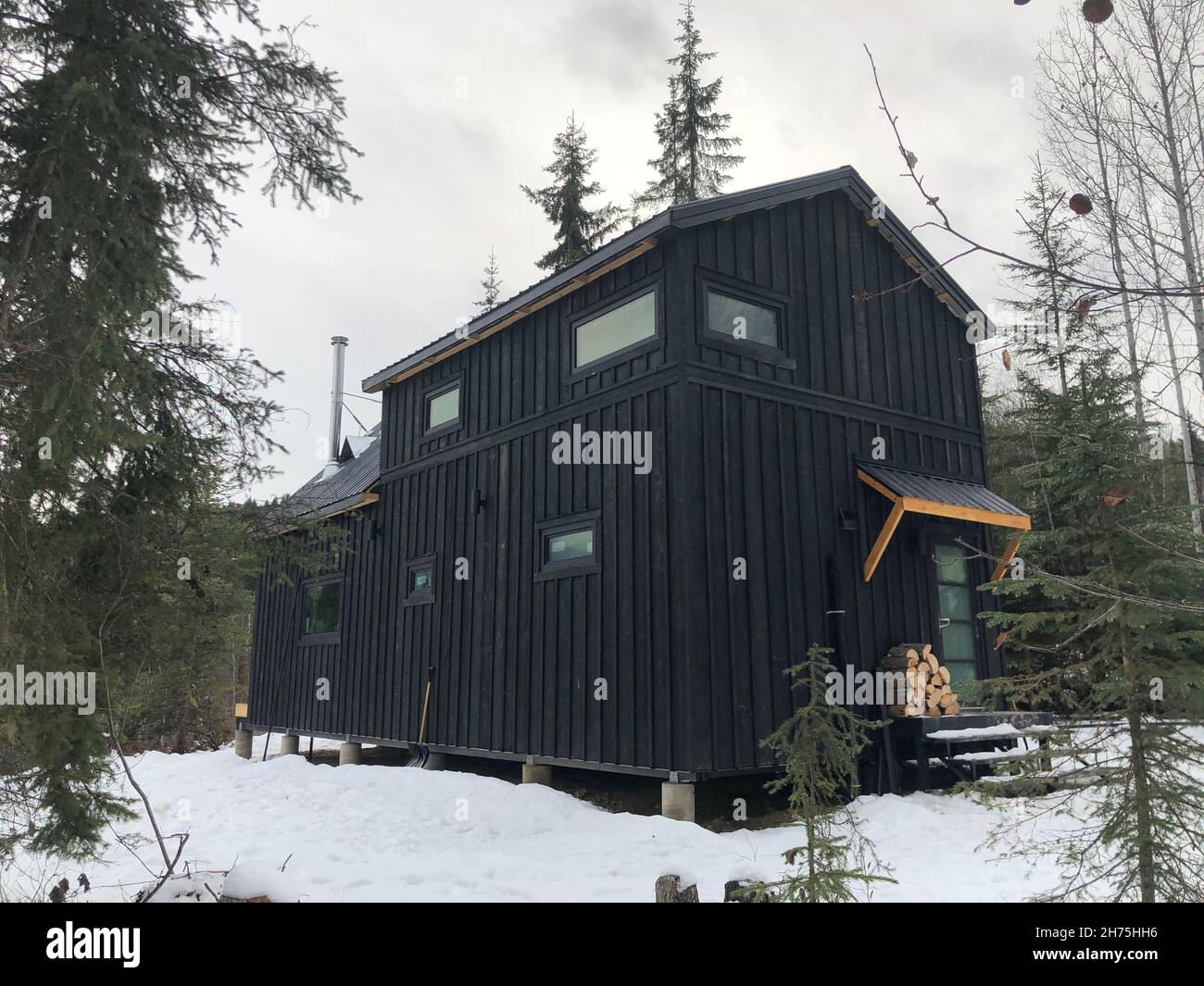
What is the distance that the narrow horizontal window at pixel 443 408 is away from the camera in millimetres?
12430

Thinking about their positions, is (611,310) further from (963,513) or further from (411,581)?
(411,581)

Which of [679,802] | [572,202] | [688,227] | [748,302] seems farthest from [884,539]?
[572,202]

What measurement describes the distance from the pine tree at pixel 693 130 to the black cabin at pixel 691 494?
1538 centimetres

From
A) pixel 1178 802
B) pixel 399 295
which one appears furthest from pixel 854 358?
pixel 399 295

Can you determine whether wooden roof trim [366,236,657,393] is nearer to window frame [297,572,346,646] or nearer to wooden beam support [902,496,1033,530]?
window frame [297,572,346,646]

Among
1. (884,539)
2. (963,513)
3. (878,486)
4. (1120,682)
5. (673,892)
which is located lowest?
(673,892)

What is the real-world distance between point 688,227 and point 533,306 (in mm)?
2606

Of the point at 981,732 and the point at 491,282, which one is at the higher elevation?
the point at 491,282

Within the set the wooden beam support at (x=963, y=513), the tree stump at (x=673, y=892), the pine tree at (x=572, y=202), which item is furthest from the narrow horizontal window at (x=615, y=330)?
the pine tree at (x=572, y=202)

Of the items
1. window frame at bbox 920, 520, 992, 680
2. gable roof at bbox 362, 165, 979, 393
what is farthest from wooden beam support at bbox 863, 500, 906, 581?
gable roof at bbox 362, 165, 979, 393

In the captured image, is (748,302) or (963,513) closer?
(748,302)

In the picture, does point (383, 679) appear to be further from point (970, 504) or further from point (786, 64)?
point (786, 64)

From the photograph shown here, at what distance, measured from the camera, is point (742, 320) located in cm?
940

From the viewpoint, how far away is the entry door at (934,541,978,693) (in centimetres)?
1040
